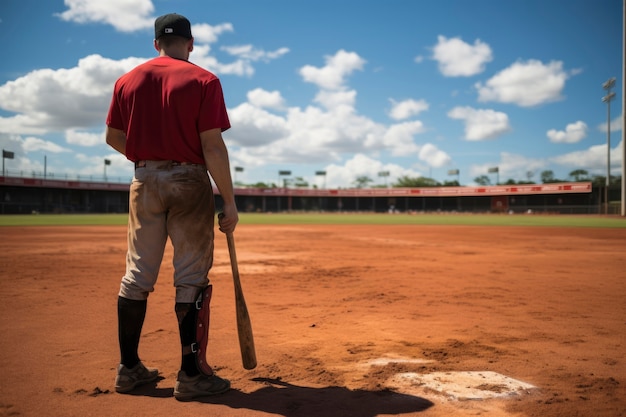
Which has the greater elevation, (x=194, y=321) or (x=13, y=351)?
(x=194, y=321)

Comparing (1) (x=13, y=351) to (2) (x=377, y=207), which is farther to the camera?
(2) (x=377, y=207)

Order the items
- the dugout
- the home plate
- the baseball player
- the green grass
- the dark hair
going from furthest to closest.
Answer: the dugout → the green grass → the dark hair → the baseball player → the home plate

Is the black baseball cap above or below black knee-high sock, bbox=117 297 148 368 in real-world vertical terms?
above

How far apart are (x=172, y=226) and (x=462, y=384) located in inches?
88.7

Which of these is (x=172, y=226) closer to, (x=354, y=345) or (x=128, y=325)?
(x=128, y=325)

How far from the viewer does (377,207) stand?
8462 centimetres

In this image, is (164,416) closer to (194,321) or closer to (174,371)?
(194,321)

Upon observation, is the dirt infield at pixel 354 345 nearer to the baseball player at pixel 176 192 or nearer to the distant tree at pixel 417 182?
the baseball player at pixel 176 192

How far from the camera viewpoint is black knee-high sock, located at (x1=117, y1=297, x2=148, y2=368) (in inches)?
114

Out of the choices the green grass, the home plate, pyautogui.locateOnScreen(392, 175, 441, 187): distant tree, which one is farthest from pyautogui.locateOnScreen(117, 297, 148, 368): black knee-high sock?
pyautogui.locateOnScreen(392, 175, 441, 187): distant tree

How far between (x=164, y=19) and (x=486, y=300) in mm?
4990

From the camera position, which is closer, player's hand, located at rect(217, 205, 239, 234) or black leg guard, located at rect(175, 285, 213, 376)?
black leg guard, located at rect(175, 285, 213, 376)

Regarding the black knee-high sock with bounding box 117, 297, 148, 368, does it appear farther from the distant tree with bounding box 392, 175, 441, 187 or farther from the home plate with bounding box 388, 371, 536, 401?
the distant tree with bounding box 392, 175, 441, 187

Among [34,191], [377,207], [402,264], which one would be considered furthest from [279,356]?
[377,207]
